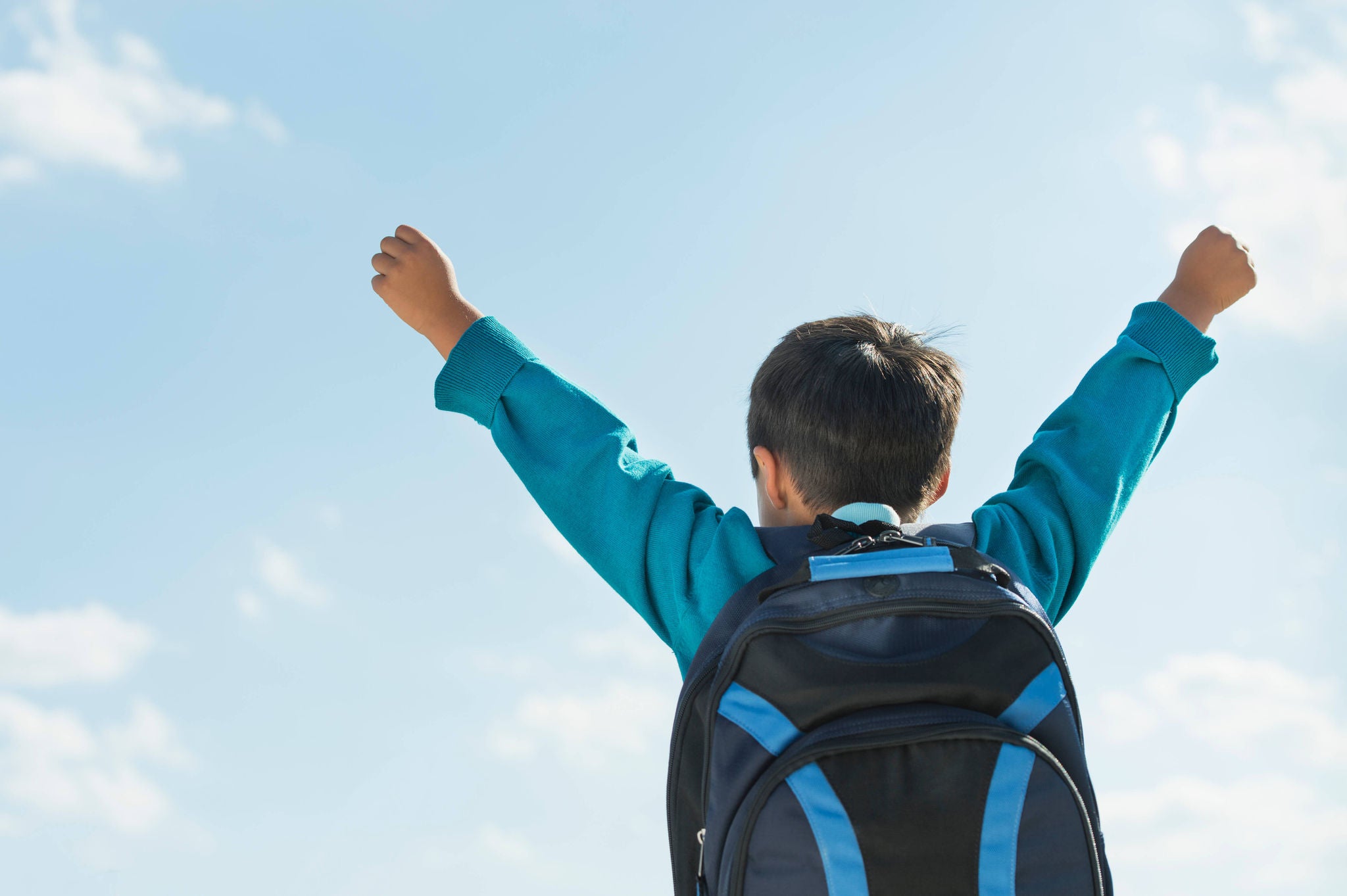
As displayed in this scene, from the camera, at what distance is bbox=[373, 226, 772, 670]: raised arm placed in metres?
2.58

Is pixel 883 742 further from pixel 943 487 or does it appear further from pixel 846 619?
pixel 943 487

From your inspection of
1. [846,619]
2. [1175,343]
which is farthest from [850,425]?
[1175,343]

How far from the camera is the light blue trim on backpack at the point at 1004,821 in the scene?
2033mm

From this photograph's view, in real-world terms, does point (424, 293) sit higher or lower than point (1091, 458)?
higher

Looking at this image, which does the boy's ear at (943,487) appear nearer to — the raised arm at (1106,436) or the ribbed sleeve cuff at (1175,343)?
the raised arm at (1106,436)

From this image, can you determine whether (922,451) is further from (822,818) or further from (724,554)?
(822,818)

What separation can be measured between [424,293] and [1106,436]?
170cm

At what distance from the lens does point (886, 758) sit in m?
2.05

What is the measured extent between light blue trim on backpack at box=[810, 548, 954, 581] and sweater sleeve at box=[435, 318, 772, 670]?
31 cm

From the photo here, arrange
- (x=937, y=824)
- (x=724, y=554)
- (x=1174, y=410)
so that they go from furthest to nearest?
(x=1174, y=410) → (x=724, y=554) → (x=937, y=824)

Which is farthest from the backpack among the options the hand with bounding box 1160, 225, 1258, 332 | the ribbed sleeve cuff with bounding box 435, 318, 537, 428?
the hand with bounding box 1160, 225, 1258, 332

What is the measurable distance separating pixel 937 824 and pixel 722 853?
38cm

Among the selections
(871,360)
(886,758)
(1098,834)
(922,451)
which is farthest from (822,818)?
(871,360)

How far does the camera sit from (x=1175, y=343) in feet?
10.3
